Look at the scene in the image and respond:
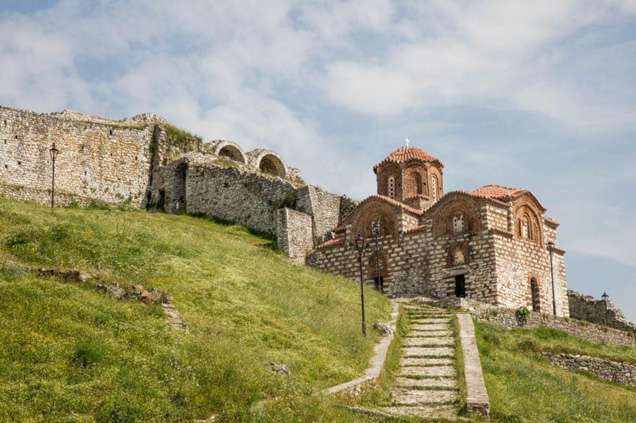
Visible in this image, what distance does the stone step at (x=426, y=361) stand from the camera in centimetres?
1912

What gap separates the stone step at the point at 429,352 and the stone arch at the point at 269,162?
72.2 ft

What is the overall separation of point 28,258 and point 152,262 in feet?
11.0

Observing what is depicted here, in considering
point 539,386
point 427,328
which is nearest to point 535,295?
point 427,328

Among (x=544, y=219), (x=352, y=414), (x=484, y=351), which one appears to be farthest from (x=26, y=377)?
(x=544, y=219)

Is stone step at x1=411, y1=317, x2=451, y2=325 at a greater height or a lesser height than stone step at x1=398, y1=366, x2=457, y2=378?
greater

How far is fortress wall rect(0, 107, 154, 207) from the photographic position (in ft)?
108

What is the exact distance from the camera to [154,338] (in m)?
14.1

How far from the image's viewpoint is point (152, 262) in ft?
63.7

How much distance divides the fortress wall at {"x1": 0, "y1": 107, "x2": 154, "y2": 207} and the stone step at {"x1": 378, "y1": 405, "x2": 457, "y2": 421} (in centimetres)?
2158

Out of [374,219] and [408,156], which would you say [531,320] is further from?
[408,156]

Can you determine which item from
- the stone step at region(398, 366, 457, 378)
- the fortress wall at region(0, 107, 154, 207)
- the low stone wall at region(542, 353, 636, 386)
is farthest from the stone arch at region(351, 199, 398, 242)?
the stone step at region(398, 366, 457, 378)

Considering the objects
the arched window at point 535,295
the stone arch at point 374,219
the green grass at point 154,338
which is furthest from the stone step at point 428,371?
the stone arch at point 374,219

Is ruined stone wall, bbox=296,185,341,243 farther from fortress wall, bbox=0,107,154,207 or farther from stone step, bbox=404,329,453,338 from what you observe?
stone step, bbox=404,329,453,338

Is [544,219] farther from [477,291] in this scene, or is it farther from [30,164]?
[30,164]
